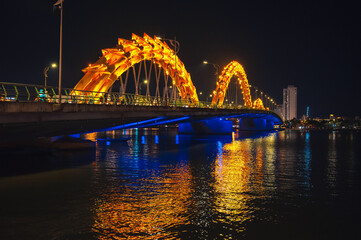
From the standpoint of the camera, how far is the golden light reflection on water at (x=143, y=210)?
1416 centimetres

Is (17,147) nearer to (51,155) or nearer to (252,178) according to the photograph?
(51,155)

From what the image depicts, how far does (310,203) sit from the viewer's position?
19.1 meters

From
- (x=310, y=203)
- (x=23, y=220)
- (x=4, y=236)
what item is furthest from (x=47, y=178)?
(x=310, y=203)

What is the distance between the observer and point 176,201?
18875 mm

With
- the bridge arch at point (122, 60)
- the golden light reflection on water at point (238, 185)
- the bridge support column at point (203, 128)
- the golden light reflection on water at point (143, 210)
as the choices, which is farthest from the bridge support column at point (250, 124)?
the golden light reflection on water at point (143, 210)

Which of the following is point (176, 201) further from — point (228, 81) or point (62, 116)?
point (228, 81)

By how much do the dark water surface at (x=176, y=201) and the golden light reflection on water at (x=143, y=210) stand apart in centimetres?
4

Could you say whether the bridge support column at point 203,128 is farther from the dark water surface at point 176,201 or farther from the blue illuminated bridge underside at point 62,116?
the dark water surface at point 176,201

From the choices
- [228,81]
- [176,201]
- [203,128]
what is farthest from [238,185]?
[228,81]

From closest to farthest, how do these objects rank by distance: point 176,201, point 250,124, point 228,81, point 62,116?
point 176,201, point 62,116, point 228,81, point 250,124

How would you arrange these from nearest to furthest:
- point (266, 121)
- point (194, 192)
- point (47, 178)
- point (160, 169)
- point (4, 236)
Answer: point (4, 236) → point (194, 192) → point (47, 178) → point (160, 169) → point (266, 121)

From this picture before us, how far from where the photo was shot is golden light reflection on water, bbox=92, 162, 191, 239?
14.2 meters

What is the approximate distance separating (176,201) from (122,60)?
123 ft

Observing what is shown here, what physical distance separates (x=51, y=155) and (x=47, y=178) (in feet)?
45.0
